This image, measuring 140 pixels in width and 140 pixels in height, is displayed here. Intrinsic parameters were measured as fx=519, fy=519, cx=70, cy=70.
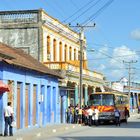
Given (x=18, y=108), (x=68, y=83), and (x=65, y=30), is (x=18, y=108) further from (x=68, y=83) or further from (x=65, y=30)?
(x=65, y=30)

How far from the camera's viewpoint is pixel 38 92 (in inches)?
1473

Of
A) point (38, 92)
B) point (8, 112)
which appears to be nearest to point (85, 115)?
point (38, 92)

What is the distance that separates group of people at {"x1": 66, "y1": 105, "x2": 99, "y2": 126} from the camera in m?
43.3

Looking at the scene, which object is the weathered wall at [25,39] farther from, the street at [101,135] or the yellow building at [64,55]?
the street at [101,135]

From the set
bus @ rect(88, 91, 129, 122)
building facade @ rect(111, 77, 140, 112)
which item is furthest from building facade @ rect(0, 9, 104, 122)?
building facade @ rect(111, 77, 140, 112)

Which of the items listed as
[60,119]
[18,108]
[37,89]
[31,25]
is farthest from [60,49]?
[18,108]

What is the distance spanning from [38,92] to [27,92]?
9.22 feet

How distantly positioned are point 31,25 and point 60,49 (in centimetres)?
689

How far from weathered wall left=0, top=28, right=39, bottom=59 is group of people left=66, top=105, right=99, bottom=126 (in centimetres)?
620

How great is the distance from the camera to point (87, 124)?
145 ft

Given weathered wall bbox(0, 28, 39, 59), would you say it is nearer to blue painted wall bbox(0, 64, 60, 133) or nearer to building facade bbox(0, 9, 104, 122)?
building facade bbox(0, 9, 104, 122)

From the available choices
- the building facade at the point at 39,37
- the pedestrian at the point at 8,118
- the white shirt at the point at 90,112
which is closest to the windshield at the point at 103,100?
the white shirt at the point at 90,112

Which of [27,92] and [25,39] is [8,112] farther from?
[25,39]

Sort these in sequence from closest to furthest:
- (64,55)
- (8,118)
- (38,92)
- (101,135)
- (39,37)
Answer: (8,118) < (101,135) < (38,92) < (39,37) < (64,55)
